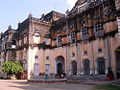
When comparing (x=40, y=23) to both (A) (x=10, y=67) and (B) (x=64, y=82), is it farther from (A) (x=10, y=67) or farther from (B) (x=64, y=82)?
(B) (x=64, y=82)

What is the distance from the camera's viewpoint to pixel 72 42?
26.7 meters

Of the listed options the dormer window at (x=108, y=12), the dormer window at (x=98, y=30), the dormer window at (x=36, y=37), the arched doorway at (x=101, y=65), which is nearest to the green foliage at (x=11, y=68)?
the dormer window at (x=36, y=37)

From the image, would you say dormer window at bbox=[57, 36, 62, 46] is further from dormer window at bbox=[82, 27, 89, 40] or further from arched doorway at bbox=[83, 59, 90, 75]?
arched doorway at bbox=[83, 59, 90, 75]

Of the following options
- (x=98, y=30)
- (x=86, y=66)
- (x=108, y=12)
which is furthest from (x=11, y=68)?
(x=108, y=12)

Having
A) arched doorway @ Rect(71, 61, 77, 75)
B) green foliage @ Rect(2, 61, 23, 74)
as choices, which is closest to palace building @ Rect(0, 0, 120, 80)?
arched doorway @ Rect(71, 61, 77, 75)

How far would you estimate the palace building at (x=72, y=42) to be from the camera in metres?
21.4

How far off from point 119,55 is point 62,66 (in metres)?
12.6

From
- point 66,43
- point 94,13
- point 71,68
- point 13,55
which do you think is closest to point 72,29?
point 66,43

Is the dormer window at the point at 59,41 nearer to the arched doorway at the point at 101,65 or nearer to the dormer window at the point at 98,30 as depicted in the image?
the dormer window at the point at 98,30

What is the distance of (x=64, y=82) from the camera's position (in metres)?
17.9

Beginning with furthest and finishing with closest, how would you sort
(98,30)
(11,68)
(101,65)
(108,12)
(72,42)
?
(11,68), (72,42), (98,30), (101,65), (108,12)

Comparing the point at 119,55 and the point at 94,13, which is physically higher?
the point at 94,13

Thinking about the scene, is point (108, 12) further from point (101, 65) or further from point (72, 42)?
point (72, 42)

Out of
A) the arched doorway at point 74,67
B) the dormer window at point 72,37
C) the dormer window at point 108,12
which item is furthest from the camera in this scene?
the dormer window at point 72,37
